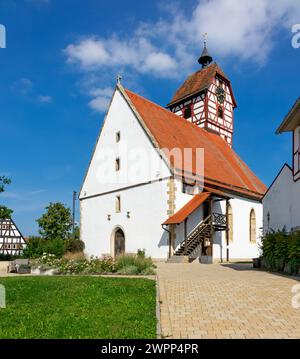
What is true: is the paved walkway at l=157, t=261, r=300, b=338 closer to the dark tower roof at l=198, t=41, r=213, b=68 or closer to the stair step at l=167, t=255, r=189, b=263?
the stair step at l=167, t=255, r=189, b=263

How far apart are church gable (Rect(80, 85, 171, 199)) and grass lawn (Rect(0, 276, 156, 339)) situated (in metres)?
13.8

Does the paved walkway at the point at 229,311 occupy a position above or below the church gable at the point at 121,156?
below

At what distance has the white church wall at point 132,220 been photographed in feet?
73.8

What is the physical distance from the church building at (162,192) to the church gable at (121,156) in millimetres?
65

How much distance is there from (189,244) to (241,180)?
10.2 metres

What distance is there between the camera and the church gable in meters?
Result: 23.7

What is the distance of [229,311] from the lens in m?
6.48

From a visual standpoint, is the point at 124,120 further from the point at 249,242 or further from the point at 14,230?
the point at 14,230

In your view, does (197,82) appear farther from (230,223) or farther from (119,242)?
(119,242)

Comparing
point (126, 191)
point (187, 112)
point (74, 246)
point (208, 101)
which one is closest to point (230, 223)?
point (126, 191)

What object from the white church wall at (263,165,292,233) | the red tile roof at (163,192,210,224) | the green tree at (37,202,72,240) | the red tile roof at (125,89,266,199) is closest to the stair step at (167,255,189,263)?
the red tile roof at (163,192,210,224)

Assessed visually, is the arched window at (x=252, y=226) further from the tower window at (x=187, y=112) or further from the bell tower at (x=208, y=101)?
the tower window at (x=187, y=112)

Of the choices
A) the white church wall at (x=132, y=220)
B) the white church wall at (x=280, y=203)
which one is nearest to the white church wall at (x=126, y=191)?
the white church wall at (x=132, y=220)

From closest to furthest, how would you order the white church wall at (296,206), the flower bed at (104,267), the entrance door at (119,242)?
the flower bed at (104,267)
the white church wall at (296,206)
the entrance door at (119,242)
